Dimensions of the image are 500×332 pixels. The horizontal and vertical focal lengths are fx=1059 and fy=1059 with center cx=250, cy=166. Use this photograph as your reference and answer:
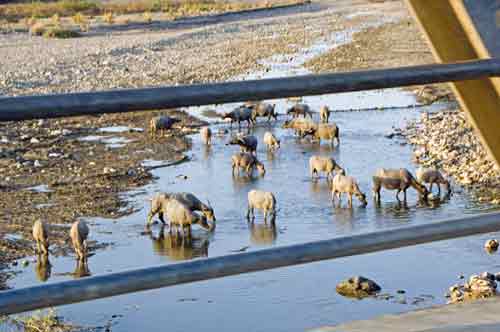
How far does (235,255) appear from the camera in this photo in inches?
65.2

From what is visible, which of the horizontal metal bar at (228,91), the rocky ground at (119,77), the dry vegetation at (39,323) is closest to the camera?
the horizontal metal bar at (228,91)

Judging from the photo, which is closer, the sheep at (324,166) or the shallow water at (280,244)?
the shallow water at (280,244)

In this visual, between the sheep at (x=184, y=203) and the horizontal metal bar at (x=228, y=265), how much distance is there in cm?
950

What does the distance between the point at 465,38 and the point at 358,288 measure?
645 centimetres

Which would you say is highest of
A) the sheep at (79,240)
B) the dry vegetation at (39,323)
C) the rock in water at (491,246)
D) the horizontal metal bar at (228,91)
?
the horizontal metal bar at (228,91)

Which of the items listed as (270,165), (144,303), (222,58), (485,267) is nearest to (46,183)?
(270,165)

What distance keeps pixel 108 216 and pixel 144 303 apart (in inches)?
147

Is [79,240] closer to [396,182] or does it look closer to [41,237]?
[41,237]

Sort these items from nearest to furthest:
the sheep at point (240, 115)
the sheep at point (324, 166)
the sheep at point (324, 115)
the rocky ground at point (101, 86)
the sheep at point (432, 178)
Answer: the rocky ground at point (101, 86) → the sheep at point (432, 178) → the sheep at point (324, 166) → the sheep at point (324, 115) → the sheep at point (240, 115)

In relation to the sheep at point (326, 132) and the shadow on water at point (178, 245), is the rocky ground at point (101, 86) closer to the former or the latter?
the shadow on water at point (178, 245)

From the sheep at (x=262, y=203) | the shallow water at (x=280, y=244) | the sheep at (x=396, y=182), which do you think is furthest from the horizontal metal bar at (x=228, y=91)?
the sheep at (x=396, y=182)

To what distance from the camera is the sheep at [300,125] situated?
694 inches

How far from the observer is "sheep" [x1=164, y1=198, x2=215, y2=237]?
36.5 ft

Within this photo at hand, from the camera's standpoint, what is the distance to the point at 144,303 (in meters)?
8.29
